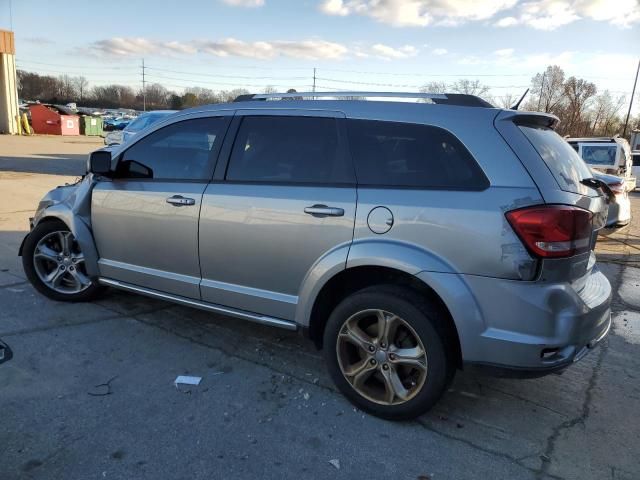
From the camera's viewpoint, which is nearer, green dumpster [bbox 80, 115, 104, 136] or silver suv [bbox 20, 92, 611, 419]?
silver suv [bbox 20, 92, 611, 419]

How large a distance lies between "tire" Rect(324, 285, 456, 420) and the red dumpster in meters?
37.8

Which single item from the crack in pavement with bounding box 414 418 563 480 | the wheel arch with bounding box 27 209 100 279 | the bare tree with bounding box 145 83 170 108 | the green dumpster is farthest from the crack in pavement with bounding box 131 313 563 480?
the bare tree with bounding box 145 83 170 108

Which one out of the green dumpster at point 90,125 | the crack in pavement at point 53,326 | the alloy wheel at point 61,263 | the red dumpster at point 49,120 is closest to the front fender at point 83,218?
the alloy wheel at point 61,263

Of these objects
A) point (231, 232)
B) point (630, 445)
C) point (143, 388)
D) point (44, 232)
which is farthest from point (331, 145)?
point (44, 232)

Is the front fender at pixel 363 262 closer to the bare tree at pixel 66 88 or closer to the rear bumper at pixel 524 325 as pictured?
the rear bumper at pixel 524 325

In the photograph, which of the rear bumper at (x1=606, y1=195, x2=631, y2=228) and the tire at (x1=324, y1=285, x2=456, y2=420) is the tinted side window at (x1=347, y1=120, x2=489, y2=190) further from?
the rear bumper at (x1=606, y1=195, x2=631, y2=228)

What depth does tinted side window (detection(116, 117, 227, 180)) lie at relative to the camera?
11.7ft

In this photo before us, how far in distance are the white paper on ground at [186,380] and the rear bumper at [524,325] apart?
1.74 m

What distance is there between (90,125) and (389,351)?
40264mm

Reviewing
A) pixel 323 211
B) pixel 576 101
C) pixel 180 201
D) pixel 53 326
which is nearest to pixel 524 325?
pixel 323 211

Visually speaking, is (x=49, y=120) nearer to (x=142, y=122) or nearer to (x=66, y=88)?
(x=142, y=122)

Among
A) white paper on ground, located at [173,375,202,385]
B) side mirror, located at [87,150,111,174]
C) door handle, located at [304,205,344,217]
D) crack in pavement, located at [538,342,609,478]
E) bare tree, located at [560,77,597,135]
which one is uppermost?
bare tree, located at [560,77,597,135]

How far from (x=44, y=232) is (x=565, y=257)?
423 cm

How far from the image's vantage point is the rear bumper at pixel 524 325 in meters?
2.48
